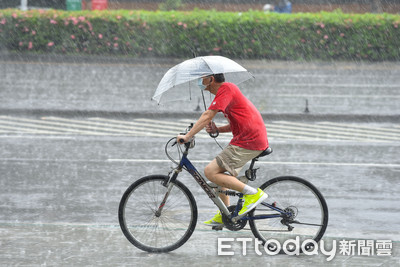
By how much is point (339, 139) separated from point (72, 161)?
501 cm

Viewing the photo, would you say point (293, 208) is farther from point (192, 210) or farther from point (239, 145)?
point (192, 210)

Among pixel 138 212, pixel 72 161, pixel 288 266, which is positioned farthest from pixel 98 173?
pixel 288 266

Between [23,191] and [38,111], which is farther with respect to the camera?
[38,111]

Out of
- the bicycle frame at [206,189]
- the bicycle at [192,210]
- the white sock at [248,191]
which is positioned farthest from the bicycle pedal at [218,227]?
the white sock at [248,191]

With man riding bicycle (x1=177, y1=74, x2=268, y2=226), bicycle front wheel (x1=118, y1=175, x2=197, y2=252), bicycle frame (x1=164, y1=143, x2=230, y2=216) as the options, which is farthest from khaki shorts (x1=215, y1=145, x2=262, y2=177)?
bicycle front wheel (x1=118, y1=175, x2=197, y2=252)

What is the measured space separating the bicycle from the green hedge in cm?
2060

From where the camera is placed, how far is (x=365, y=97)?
19.2m

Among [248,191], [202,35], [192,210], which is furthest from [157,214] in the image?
[202,35]

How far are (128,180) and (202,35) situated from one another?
17778 millimetres

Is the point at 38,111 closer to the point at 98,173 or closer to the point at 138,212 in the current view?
the point at 98,173

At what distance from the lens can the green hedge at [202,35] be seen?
27312mm

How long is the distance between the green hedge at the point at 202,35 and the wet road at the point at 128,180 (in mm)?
11383

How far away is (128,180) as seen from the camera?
10164 mm

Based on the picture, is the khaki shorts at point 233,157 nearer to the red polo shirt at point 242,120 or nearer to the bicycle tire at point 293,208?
the red polo shirt at point 242,120
